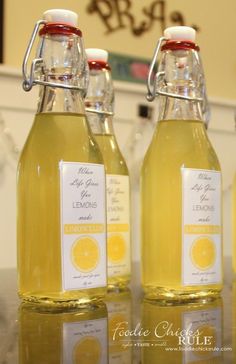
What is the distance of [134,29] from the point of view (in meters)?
1.17

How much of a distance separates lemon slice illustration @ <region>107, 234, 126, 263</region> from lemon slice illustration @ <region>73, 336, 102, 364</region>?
23 cm

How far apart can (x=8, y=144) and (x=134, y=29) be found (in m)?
0.38

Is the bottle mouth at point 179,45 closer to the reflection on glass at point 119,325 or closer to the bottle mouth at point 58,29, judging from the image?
the bottle mouth at point 58,29

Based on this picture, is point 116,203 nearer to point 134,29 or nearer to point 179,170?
point 179,170

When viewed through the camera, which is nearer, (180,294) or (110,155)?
(180,294)

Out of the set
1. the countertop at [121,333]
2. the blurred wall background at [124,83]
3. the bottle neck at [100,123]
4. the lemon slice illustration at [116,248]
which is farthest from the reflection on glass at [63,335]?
the blurred wall background at [124,83]

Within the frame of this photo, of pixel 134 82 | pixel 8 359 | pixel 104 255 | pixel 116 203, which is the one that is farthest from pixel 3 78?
pixel 8 359

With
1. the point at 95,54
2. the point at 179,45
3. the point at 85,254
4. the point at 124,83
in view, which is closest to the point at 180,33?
the point at 179,45

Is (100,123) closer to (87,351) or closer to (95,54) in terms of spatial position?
(95,54)

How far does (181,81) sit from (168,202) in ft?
0.39

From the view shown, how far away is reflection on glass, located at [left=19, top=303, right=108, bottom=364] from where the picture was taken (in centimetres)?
32

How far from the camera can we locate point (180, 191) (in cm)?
51

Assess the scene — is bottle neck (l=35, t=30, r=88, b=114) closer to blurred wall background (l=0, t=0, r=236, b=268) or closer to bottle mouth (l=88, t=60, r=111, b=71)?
bottle mouth (l=88, t=60, r=111, b=71)

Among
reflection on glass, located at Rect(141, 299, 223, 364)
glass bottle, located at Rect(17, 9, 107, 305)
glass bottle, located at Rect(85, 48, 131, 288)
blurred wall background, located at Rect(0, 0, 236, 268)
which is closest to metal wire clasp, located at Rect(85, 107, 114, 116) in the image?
glass bottle, located at Rect(85, 48, 131, 288)
